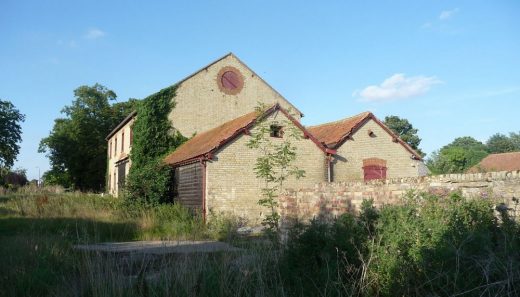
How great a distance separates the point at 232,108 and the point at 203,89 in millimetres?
2070

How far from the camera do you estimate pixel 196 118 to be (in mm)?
26016

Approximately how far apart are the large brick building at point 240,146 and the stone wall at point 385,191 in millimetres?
7188

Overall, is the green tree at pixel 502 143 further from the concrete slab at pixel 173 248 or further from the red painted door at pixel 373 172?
the concrete slab at pixel 173 248

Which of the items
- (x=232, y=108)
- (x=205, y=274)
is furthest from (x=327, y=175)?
(x=205, y=274)

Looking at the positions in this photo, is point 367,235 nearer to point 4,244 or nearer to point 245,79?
point 4,244

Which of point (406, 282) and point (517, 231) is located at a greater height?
point (517, 231)

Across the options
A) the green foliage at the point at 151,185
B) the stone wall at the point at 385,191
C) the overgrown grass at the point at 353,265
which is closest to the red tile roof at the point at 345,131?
the green foliage at the point at 151,185

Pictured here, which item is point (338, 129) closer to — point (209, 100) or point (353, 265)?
point (209, 100)

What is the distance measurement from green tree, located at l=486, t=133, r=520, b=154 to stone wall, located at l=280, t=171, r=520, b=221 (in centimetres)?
8103

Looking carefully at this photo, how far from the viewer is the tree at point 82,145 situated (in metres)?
52.1

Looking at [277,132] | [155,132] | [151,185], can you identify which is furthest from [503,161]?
[151,185]

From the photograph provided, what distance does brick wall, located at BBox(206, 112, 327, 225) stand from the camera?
18672 millimetres

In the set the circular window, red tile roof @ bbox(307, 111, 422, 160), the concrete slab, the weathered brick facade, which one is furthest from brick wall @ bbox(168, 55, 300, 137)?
the concrete slab

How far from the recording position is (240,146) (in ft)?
63.0
